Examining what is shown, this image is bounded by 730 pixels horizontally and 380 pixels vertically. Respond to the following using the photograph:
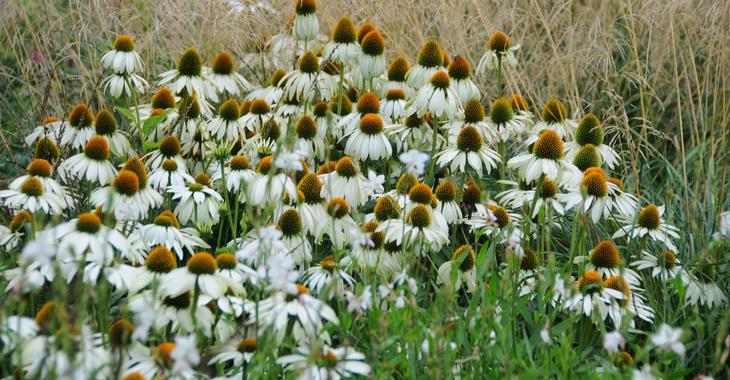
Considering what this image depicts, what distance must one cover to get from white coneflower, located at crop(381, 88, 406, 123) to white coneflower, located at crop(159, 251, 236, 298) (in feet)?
5.24

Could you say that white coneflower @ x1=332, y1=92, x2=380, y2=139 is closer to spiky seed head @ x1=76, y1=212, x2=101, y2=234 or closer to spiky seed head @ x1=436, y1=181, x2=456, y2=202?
spiky seed head @ x1=436, y1=181, x2=456, y2=202

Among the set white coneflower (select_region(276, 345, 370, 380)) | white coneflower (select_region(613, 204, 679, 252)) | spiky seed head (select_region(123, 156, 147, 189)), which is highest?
spiky seed head (select_region(123, 156, 147, 189))

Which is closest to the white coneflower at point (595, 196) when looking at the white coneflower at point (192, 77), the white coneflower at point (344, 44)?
the white coneflower at point (344, 44)

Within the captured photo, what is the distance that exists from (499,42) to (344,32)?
1.93ft

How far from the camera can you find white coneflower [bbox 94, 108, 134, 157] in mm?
3168

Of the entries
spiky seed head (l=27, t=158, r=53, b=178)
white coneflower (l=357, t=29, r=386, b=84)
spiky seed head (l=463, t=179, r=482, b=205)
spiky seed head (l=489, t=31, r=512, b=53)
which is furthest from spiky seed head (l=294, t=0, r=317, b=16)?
spiky seed head (l=27, t=158, r=53, b=178)

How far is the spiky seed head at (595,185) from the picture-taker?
9.39 ft

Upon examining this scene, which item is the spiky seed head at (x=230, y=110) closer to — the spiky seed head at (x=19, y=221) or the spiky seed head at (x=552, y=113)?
the spiky seed head at (x=19, y=221)

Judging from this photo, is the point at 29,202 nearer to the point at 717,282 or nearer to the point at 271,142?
the point at 271,142

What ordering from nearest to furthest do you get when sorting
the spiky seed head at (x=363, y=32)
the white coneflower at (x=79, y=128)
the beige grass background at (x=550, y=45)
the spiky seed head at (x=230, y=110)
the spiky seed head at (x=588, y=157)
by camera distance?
the spiky seed head at (x=588, y=157), the white coneflower at (x=79, y=128), the spiky seed head at (x=230, y=110), the spiky seed head at (x=363, y=32), the beige grass background at (x=550, y=45)

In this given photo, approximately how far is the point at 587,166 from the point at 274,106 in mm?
1285

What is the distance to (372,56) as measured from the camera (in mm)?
3395

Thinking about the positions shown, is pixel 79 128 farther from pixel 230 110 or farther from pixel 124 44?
pixel 230 110

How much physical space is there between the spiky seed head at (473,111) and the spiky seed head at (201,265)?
151 cm
